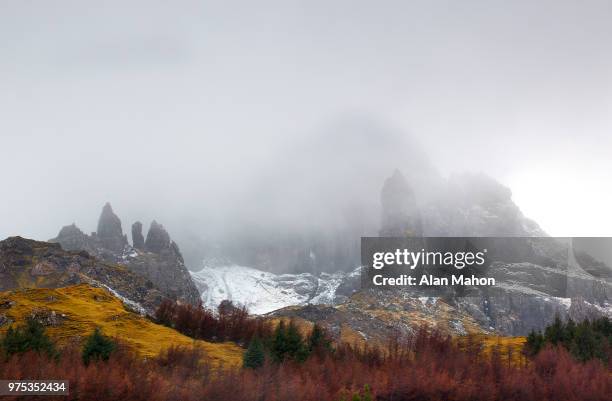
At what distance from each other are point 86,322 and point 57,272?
10950 centimetres

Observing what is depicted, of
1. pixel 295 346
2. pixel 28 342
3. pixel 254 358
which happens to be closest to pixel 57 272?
pixel 295 346

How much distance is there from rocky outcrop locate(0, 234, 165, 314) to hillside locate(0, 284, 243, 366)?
68.4 m

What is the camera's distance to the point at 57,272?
16675cm

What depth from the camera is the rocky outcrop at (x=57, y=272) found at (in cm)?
15775

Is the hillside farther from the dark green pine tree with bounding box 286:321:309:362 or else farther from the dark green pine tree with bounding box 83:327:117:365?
the dark green pine tree with bounding box 83:327:117:365

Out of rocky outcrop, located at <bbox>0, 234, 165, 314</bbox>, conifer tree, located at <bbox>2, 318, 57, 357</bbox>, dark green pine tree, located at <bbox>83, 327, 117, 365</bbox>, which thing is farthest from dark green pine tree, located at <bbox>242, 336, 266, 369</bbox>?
rocky outcrop, located at <bbox>0, 234, 165, 314</bbox>

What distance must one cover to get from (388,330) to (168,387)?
526 feet

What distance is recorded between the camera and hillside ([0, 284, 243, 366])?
63469 millimetres

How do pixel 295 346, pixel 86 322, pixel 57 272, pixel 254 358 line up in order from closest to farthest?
pixel 254 358 < pixel 295 346 < pixel 86 322 < pixel 57 272

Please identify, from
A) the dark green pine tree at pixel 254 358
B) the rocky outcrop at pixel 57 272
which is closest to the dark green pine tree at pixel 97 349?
the dark green pine tree at pixel 254 358

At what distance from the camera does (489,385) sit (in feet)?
163

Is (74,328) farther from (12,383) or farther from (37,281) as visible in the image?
(37,281)

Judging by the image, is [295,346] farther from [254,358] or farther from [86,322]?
[86,322]

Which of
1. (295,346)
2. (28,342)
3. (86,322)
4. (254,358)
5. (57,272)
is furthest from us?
(57,272)
